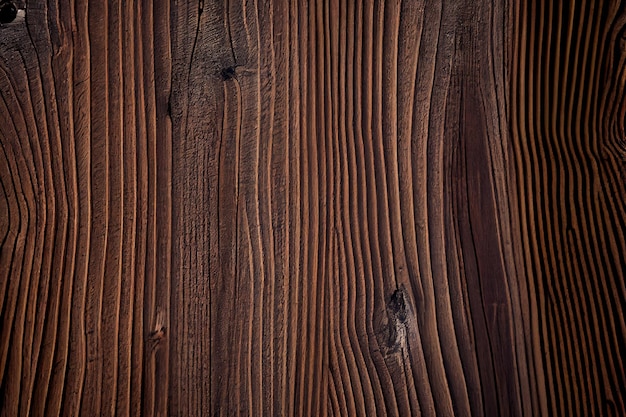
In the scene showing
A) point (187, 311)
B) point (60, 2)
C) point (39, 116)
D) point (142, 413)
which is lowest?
point (142, 413)

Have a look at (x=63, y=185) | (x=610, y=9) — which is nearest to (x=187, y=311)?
(x=63, y=185)

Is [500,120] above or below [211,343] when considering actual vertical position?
above

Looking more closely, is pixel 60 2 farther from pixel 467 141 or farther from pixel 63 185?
pixel 467 141

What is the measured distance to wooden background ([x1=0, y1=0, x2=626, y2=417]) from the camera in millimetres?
759

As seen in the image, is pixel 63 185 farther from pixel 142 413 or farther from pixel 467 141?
pixel 467 141

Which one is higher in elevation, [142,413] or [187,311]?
[187,311]

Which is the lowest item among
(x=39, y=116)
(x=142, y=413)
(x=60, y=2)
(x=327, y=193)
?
(x=142, y=413)

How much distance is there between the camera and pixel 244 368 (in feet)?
2.51

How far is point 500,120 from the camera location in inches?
30.8

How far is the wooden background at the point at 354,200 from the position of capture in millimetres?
759

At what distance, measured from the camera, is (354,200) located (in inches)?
30.3

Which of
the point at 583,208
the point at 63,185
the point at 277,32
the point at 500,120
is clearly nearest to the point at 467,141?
the point at 500,120

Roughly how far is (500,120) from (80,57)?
1.79ft

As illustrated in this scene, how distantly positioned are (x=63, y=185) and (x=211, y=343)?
0.27m
